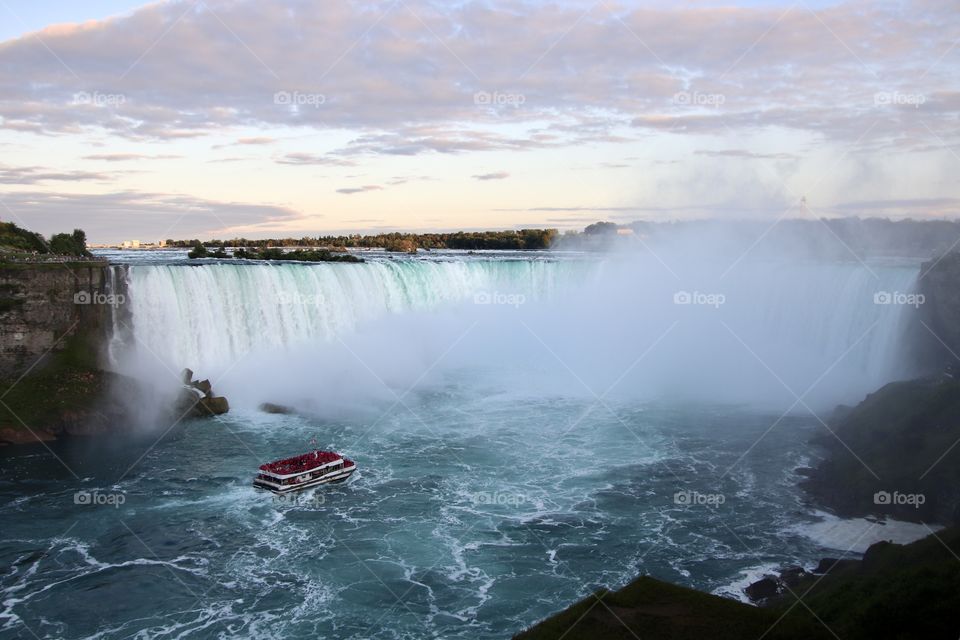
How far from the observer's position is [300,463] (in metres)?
24.5

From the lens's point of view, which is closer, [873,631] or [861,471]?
[873,631]

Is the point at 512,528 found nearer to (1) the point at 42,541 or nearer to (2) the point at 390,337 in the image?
(1) the point at 42,541

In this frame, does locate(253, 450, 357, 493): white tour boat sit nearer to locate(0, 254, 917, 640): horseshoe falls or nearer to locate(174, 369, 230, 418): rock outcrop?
locate(0, 254, 917, 640): horseshoe falls

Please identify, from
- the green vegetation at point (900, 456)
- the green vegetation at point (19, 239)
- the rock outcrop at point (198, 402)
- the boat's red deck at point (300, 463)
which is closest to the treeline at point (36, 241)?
the green vegetation at point (19, 239)

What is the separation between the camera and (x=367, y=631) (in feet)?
51.9

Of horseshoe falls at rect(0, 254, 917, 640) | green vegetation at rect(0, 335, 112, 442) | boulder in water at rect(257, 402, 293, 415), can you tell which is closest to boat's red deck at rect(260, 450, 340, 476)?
horseshoe falls at rect(0, 254, 917, 640)

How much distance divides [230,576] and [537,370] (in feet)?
94.4

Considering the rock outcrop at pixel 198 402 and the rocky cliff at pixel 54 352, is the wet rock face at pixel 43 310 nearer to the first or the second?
the rocky cliff at pixel 54 352

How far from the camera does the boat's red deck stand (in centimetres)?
2394

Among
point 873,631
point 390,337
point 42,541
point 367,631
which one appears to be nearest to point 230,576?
point 367,631

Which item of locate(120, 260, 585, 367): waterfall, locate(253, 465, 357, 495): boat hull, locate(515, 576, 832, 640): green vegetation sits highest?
locate(120, 260, 585, 367): waterfall

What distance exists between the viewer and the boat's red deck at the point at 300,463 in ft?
78.5

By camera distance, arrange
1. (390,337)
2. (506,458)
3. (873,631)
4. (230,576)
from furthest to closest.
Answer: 1. (390,337)
2. (506,458)
3. (230,576)
4. (873,631)

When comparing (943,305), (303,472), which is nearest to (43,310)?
(303,472)
